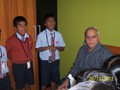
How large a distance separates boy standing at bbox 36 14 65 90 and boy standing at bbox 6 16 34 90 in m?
0.28

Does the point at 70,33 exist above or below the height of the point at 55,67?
above

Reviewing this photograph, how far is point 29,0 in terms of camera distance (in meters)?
3.18

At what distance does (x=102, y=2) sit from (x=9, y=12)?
135cm

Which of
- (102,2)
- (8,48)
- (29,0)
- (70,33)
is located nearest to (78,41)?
(70,33)

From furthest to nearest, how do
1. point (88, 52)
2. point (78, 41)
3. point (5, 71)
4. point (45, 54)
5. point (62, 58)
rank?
1. point (62, 58)
2. point (78, 41)
3. point (45, 54)
4. point (5, 71)
5. point (88, 52)

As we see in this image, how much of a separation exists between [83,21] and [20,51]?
1224 mm

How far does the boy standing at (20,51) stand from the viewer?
282cm

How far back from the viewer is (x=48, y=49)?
10.3 ft

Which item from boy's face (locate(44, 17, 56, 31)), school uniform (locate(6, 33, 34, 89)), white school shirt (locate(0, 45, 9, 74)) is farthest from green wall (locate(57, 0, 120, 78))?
white school shirt (locate(0, 45, 9, 74))

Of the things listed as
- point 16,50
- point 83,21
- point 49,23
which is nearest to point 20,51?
point 16,50

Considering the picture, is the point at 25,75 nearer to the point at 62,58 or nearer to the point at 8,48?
the point at 8,48

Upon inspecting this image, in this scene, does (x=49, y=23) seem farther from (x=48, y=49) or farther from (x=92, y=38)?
(x=92, y=38)

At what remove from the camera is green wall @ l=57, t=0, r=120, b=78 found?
3.12 metres

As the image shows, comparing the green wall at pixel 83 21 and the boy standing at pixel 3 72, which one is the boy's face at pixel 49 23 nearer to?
the green wall at pixel 83 21
